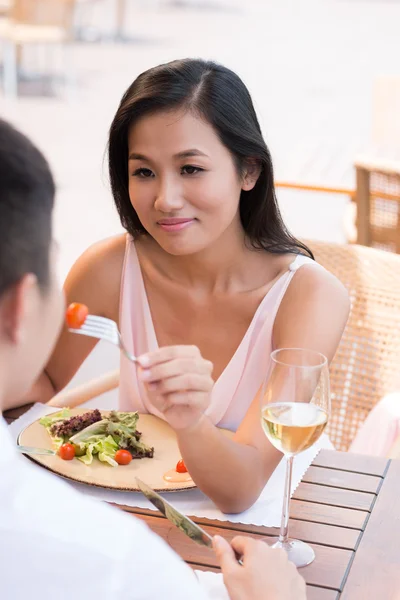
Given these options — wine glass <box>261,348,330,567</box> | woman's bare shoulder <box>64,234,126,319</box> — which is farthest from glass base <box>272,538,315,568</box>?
woman's bare shoulder <box>64,234,126,319</box>

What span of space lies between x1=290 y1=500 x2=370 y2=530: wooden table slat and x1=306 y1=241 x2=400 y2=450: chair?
35.4 inches

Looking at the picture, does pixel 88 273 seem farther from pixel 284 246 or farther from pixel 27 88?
pixel 27 88

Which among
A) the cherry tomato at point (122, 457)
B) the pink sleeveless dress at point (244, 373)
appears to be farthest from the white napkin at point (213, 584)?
the pink sleeveless dress at point (244, 373)

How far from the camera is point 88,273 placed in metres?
2.37

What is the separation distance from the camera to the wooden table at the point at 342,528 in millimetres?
1466

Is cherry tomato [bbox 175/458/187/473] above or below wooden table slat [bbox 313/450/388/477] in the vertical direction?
above

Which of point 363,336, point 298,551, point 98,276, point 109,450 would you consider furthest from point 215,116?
point 298,551

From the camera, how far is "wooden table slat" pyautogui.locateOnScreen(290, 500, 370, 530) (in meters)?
1.63

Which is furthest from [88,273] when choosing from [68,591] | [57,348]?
[68,591]

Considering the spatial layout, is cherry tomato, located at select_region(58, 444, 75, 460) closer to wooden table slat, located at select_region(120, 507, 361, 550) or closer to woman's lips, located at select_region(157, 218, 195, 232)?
wooden table slat, located at select_region(120, 507, 361, 550)

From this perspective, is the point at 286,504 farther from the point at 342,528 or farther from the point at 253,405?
the point at 253,405

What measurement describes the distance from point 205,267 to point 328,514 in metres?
0.78

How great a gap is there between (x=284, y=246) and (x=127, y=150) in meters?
0.43

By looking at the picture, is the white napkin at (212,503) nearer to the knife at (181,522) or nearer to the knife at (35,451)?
the knife at (35,451)
